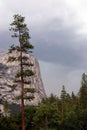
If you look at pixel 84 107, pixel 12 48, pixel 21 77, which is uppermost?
pixel 84 107

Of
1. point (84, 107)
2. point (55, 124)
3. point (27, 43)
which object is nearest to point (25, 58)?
point (27, 43)

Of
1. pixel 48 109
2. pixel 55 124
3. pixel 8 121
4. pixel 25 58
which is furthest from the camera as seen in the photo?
pixel 55 124

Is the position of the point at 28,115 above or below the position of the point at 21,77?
above

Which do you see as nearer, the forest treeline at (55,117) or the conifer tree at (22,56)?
the conifer tree at (22,56)

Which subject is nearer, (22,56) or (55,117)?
(22,56)

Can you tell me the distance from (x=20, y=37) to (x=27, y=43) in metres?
1.37

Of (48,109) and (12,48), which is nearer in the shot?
(12,48)

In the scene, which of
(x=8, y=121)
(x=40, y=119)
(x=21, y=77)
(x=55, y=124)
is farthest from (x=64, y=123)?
(x=21, y=77)

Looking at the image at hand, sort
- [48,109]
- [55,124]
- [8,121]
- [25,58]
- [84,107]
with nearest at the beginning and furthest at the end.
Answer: [25,58], [8,121], [48,109], [55,124], [84,107]

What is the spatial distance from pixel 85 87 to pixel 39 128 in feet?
91.2

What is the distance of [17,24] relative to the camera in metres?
60.6

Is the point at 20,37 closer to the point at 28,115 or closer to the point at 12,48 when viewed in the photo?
the point at 12,48

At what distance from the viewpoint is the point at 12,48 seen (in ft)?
197

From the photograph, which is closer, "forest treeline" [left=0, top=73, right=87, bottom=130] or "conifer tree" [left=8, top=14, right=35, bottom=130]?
"conifer tree" [left=8, top=14, right=35, bottom=130]
